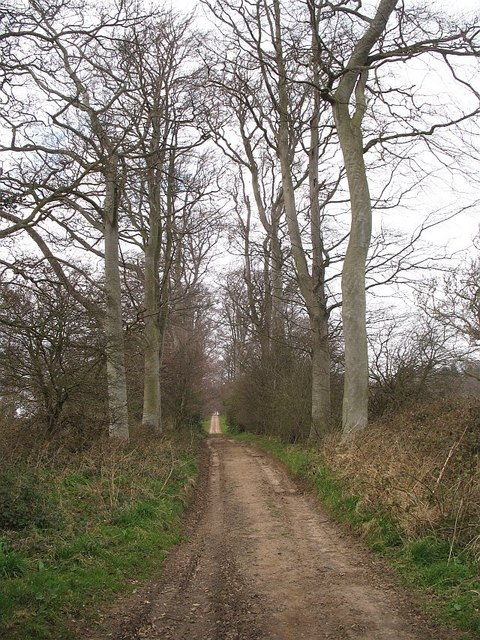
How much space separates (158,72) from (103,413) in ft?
33.5

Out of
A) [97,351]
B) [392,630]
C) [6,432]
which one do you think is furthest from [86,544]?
[97,351]

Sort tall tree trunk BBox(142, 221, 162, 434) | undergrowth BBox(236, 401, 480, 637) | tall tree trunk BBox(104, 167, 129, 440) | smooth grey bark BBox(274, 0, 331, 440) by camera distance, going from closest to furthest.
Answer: undergrowth BBox(236, 401, 480, 637) < tall tree trunk BBox(104, 167, 129, 440) < smooth grey bark BBox(274, 0, 331, 440) < tall tree trunk BBox(142, 221, 162, 434)

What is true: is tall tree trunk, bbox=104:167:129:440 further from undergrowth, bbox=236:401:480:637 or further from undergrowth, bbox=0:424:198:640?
undergrowth, bbox=236:401:480:637

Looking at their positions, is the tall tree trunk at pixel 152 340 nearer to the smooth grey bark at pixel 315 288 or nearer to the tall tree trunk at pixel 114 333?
the tall tree trunk at pixel 114 333

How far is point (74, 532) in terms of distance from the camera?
21.9ft

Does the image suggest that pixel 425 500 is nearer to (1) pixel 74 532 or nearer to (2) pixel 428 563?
(2) pixel 428 563

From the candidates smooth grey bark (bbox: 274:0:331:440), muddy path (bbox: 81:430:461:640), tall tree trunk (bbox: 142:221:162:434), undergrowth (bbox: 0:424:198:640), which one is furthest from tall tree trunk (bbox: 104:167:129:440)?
smooth grey bark (bbox: 274:0:331:440)

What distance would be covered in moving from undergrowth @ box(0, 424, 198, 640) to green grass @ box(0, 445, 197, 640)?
1 cm

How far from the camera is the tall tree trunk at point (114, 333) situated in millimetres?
12938

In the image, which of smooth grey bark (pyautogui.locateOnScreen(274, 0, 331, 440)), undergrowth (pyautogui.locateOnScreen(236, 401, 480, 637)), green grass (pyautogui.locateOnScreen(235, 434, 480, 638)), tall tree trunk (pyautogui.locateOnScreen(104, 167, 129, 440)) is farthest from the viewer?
smooth grey bark (pyautogui.locateOnScreen(274, 0, 331, 440))

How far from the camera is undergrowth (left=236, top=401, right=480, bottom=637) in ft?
17.4

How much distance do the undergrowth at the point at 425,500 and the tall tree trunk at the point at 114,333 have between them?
5189mm

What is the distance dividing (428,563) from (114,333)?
31.1 feet

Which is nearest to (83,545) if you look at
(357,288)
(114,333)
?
(114,333)
